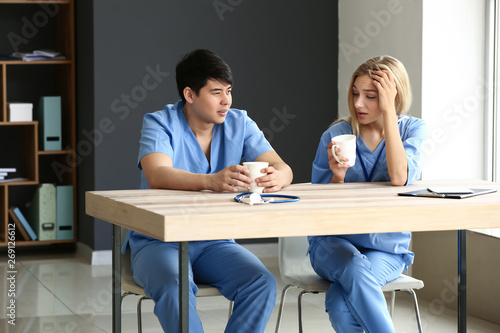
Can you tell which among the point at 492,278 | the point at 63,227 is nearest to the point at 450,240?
the point at 492,278

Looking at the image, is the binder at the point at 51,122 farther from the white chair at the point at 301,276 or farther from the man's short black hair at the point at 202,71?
the white chair at the point at 301,276

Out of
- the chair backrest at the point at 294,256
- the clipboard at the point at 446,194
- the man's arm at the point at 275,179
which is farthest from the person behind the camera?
the chair backrest at the point at 294,256

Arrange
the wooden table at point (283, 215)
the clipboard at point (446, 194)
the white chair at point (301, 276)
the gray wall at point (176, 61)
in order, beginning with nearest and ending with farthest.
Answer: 1. the wooden table at point (283, 215)
2. the clipboard at point (446, 194)
3. the white chair at point (301, 276)
4. the gray wall at point (176, 61)

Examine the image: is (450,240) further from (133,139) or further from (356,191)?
(133,139)

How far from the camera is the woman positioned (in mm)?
2350

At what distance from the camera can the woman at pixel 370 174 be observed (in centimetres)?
235

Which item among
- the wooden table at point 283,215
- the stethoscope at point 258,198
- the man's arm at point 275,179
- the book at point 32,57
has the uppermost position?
the book at point 32,57

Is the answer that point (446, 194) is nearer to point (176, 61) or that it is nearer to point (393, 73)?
point (393, 73)

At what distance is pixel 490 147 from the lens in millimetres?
4059

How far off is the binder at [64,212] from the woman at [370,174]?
291 centimetres

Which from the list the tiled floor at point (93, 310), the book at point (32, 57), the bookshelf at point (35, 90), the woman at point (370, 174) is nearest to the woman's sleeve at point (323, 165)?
the woman at point (370, 174)

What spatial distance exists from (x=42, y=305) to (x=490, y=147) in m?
2.38

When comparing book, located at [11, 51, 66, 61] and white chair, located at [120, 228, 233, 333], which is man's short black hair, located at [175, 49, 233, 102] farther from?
book, located at [11, 51, 66, 61]

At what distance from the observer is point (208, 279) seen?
8.08 ft
